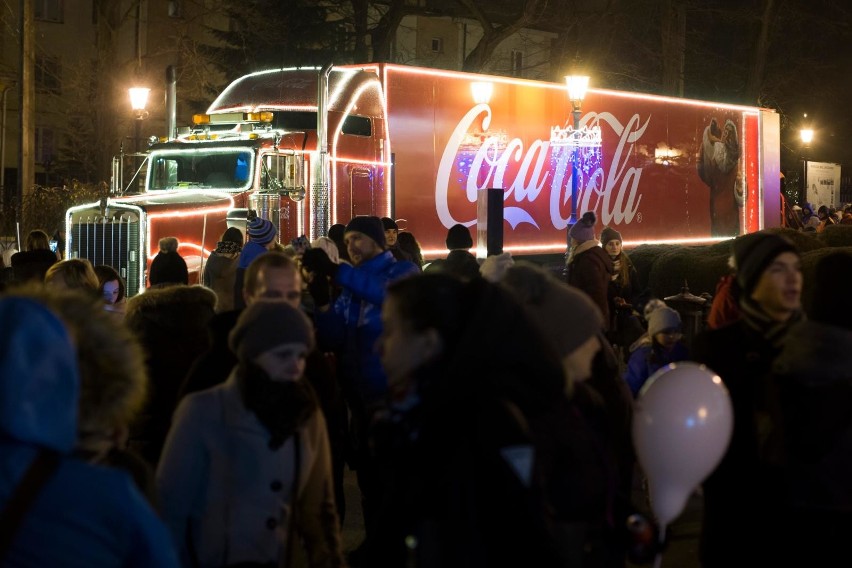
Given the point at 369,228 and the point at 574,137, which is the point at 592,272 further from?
the point at 574,137

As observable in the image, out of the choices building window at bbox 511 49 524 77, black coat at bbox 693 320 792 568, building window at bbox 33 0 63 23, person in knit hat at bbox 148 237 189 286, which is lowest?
black coat at bbox 693 320 792 568

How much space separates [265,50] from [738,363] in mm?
37668

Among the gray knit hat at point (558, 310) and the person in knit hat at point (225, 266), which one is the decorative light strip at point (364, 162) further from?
the gray knit hat at point (558, 310)

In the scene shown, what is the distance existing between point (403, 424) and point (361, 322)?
3946 mm

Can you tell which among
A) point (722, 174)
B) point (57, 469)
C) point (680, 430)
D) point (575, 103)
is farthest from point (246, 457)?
point (722, 174)

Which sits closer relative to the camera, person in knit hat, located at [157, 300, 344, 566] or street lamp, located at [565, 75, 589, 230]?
person in knit hat, located at [157, 300, 344, 566]

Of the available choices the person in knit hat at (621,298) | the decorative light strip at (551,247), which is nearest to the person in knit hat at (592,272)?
the person in knit hat at (621,298)

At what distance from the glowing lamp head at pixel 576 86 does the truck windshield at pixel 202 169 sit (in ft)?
24.1

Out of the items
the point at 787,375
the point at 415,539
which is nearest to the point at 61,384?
the point at 415,539

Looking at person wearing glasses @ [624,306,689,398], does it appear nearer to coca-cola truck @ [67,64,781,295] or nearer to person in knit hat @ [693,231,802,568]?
person in knit hat @ [693,231,802,568]

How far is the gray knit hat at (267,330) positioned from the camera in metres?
4.30

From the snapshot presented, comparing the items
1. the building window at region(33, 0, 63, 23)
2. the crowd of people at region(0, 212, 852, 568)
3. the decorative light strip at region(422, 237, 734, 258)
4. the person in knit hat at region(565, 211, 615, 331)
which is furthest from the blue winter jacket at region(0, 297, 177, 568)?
the building window at region(33, 0, 63, 23)

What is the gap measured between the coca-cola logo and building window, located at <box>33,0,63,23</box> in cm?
3577

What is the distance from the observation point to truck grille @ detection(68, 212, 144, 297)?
51.4 ft
